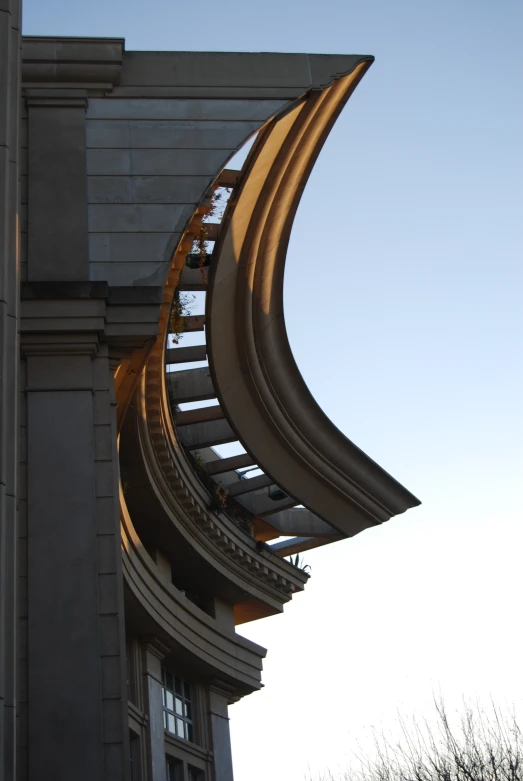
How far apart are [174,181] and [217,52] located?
2.63m

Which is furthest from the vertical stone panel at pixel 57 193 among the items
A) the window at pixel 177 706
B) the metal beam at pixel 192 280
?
the window at pixel 177 706

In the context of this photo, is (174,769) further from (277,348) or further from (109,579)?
(109,579)

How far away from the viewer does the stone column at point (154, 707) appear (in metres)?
21.8

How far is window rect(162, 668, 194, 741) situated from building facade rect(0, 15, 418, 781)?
8cm

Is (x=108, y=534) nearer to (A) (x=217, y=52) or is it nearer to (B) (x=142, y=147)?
(B) (x=142, y=147)

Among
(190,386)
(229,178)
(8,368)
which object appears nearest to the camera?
(8,368)

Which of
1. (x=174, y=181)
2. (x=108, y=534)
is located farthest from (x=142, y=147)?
(x=108, y=534)

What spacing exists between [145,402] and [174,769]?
880 cm

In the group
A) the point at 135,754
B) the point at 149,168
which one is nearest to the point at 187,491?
the point at 135,754

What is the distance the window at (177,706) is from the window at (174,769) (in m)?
0.55

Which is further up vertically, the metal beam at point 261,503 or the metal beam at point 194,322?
the metal beam at point 194,322

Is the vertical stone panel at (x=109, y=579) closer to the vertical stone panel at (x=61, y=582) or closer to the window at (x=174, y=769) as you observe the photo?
the vertical stone panel at (x=61, y=582)

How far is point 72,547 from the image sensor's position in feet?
45.8

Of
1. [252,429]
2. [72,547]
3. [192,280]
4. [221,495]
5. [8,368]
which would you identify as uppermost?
[192,280]
